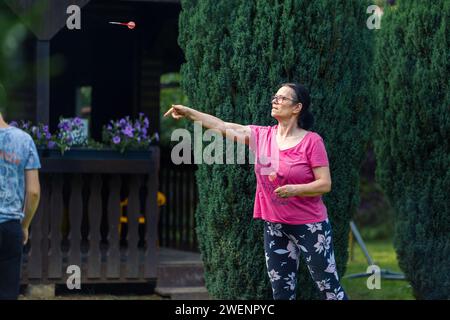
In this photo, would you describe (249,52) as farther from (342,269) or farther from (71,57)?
(71,57)

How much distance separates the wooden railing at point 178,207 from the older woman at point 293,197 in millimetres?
4299

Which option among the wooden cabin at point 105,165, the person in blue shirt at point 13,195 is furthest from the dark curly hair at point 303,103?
the person in blue shirt at point 13,195

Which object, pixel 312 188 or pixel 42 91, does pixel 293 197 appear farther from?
pixel 42 91

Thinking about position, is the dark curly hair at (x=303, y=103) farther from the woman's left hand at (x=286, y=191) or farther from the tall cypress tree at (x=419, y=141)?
the tall cypress tree at (x=419, y=141)

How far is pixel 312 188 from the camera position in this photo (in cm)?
454

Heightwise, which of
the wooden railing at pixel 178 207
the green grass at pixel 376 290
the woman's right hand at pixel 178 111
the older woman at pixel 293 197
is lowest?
the green grass at pixel 376 290

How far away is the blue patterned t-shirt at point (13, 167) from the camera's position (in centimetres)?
397

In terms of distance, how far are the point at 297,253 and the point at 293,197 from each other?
0.41m

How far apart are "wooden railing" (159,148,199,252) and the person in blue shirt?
5.03 meters

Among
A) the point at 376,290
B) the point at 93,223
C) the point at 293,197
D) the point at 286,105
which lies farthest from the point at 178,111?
the point at 376,290

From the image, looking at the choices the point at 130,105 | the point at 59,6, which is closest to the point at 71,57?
the point at 130,105

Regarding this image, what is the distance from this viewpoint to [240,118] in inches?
244

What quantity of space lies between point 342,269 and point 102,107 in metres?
7.03

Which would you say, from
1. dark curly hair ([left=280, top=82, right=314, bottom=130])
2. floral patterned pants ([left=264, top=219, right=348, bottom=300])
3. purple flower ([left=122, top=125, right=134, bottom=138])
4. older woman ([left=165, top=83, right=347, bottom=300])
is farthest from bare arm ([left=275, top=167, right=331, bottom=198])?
purple flower ([left=122, top=125, right=134, bottom=138])
